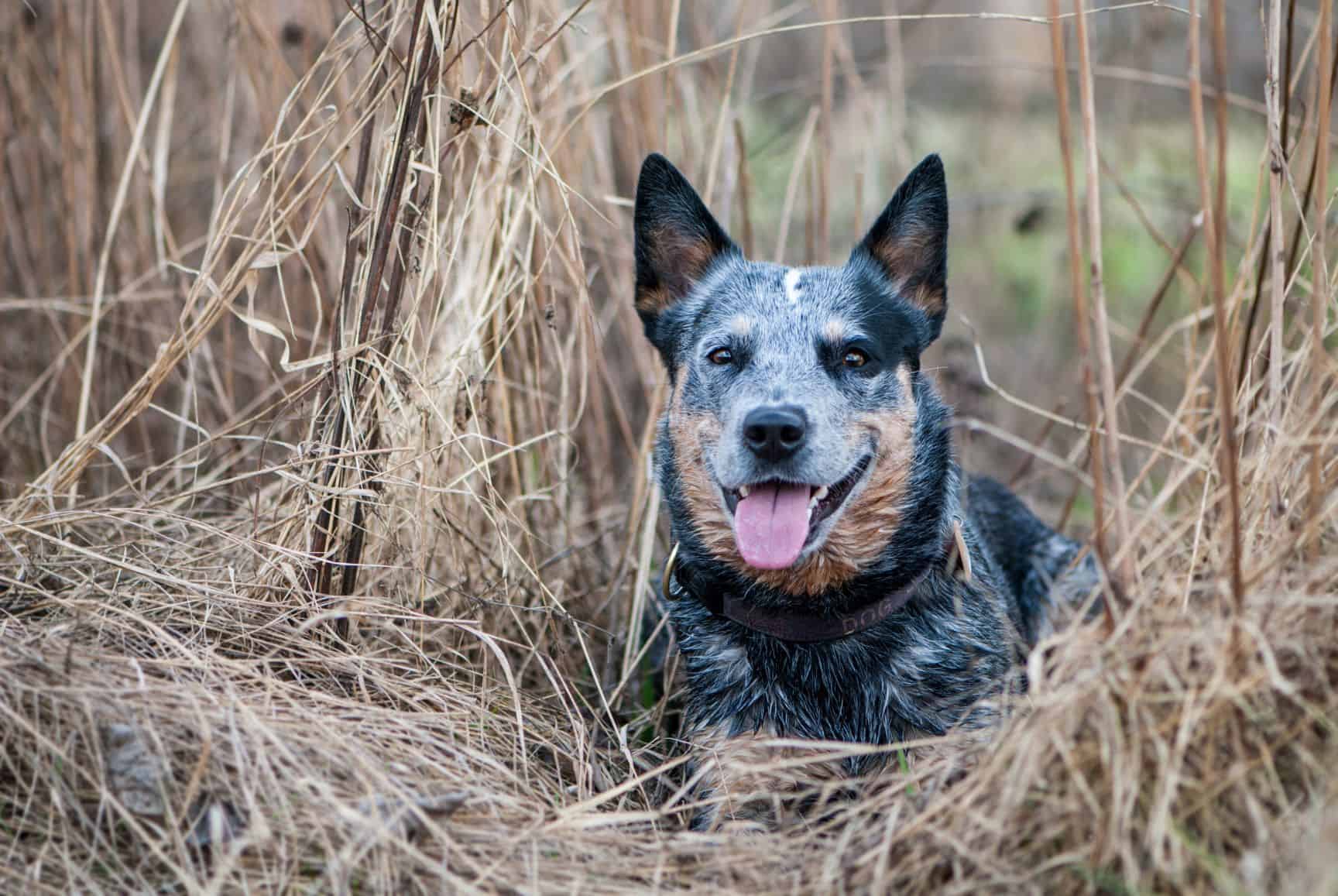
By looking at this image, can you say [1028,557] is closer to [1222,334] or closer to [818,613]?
[818,613]

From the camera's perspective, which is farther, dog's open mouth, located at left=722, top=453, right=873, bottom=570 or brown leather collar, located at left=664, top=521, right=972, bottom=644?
brown leather collar, located at left=664, top=521, right=972, bottom=644

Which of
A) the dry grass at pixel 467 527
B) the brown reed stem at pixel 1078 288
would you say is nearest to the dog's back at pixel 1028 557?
the dry grass at pixel 467 527

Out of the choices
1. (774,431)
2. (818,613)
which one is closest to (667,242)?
(774,431)

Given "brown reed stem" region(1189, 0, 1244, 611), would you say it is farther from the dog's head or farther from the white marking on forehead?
the white marking on forehead

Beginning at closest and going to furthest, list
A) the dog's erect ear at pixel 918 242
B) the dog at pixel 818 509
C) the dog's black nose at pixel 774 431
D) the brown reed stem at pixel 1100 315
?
the brown reed stem at pixel 1100 315
the dog's black nose at pixel 774 431
the dog at pixel 818 509
the dog's erect ear at pixel 918 242

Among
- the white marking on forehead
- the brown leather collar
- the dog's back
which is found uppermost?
the white marking on forehead

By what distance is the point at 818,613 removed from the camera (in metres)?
2.77

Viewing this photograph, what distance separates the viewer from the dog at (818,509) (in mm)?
2641

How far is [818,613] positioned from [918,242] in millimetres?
1034

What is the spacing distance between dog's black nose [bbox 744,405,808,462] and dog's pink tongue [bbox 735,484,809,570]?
124mm

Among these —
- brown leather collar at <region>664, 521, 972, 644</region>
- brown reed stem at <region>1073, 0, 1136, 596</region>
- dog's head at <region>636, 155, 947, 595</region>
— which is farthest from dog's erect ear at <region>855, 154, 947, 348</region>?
brown reed stem at <region>1073, 0, 1136, 596</region>

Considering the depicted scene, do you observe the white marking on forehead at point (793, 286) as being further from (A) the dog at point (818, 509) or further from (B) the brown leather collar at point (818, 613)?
(B) the brown leather collar at point (818, 613)

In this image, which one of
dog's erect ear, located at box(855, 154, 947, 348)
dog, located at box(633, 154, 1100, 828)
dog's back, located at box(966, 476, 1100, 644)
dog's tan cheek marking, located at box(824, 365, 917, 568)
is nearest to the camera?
dog, located at box(633, 154, 1100, 828)

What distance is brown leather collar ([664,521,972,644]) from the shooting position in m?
2.73
